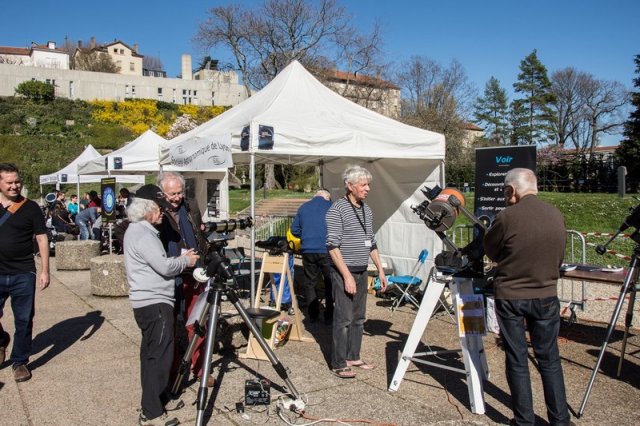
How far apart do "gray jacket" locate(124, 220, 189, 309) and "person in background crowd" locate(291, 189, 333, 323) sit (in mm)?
3142

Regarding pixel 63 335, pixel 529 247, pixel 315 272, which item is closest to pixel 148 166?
pixel 63 335

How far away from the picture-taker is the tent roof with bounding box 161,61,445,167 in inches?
266

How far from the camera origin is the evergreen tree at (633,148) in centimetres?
3117

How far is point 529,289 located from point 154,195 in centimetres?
282

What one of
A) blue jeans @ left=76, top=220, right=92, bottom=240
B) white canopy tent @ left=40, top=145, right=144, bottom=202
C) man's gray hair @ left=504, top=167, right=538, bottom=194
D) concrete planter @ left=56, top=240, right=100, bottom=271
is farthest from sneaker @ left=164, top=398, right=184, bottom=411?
white canopy tent @ left=40, top=145, right=144, bottom=202

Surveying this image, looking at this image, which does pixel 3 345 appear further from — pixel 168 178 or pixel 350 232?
pixel 350 232

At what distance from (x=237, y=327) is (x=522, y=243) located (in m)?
3.23

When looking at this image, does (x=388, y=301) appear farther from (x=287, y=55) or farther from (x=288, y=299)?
(x=287, y=55)

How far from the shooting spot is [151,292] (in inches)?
149

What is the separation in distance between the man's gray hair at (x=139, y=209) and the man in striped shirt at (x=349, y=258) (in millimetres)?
1590

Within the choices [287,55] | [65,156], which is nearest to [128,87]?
[65,156]

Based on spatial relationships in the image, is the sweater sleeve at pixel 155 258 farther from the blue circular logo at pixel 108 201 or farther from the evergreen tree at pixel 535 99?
the evergreen tree at pixel 535 99

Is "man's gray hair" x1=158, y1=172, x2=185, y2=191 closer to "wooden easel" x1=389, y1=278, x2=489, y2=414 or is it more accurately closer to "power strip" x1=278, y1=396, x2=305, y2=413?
"power strip" x1=278, y1=396, x2=305, y2=413

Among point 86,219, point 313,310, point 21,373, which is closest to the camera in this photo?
point 21,373
